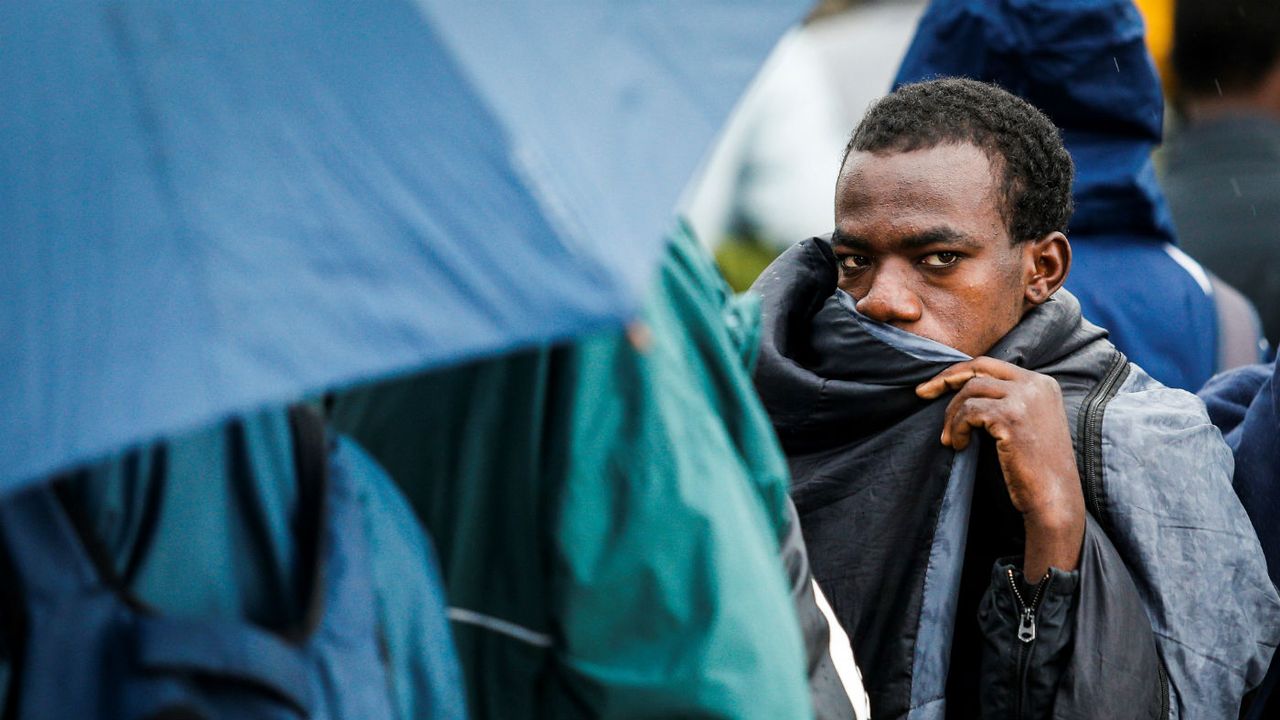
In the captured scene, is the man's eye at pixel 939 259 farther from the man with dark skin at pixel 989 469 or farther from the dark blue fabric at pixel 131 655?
the dark blue fabric at pixel 131 655

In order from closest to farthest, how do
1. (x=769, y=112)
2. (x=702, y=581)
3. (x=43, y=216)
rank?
(x=43, y=216), (x=702, y=581), (x=769, y=112)

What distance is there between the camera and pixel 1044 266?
8.96ft

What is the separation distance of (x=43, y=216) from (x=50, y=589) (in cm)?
35

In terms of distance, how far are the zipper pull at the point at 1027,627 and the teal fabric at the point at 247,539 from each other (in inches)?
38.7

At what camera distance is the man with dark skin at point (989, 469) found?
2252mm

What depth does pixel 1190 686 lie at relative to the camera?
227 cm

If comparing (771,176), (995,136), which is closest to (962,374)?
(995,136)

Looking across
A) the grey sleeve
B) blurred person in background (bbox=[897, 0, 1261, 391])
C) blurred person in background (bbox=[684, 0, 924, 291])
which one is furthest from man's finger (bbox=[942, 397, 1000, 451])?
blurred person in background (bbox=[684, 0, 924, 291])

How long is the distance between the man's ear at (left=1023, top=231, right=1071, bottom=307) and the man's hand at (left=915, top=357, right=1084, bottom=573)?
14.5 inches

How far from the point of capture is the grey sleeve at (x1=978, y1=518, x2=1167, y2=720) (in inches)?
86.3

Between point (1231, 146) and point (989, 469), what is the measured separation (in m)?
2.64

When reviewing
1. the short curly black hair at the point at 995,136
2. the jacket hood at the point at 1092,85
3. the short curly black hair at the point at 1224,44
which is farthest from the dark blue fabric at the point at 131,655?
the short curly black hair at the point at 1224,44

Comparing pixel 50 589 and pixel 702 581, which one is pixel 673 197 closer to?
pixel 702 581

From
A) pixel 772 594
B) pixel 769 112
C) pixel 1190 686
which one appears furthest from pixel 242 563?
pixel 769 112
